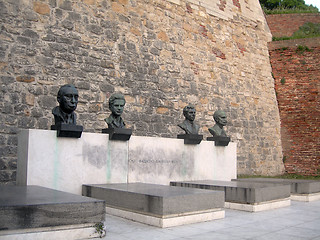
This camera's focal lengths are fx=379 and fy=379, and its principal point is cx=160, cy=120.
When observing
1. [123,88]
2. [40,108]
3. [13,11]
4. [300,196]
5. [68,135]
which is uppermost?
[13,11]

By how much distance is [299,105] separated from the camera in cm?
1482

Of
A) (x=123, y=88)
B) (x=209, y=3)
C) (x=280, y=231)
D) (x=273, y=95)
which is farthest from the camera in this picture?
(x=273, y=95)

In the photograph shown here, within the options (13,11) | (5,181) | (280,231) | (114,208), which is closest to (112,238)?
(114,208)

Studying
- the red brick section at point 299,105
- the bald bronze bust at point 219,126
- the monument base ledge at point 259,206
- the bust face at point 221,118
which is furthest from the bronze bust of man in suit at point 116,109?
the red brick section at point 299,105

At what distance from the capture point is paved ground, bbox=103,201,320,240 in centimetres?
415

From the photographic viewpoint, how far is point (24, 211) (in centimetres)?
361

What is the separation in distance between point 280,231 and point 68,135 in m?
3.41

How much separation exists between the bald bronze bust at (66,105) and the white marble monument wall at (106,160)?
30 cm

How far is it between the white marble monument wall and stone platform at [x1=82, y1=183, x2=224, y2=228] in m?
0.75

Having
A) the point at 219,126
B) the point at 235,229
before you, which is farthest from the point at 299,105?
the point at 235,229

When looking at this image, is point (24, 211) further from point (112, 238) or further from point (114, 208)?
point (114, 208)

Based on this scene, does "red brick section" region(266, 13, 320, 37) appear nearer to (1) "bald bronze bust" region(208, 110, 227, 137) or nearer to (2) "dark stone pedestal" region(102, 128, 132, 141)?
(1) "bald bronze bust" region(208, 110, 227, 137)

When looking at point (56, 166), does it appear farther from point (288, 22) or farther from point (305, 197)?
point (288, 22)

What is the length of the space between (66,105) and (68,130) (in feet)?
1.30
